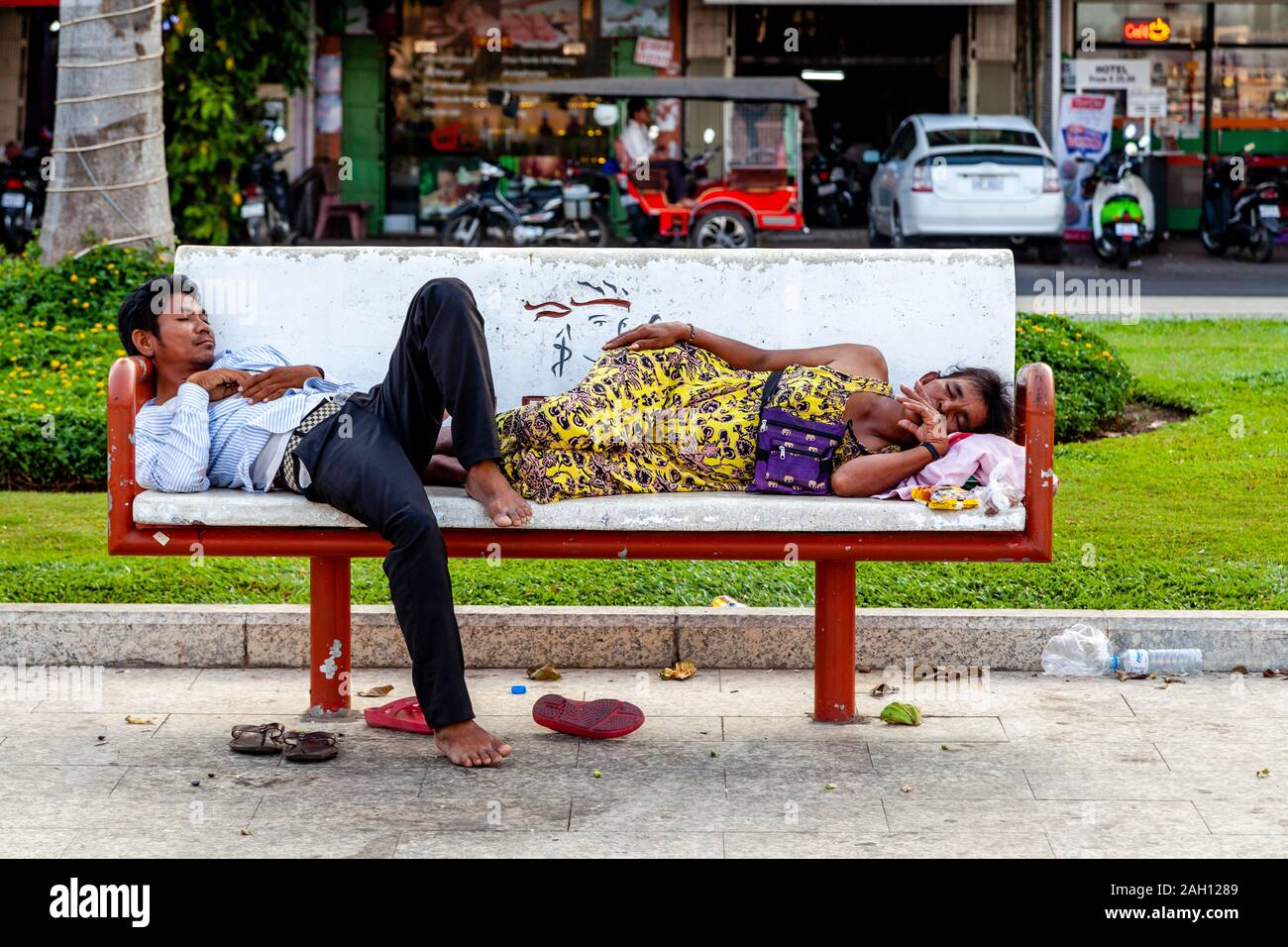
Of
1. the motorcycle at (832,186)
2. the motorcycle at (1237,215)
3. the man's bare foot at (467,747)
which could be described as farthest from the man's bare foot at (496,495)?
the motorcycle at (832,186)

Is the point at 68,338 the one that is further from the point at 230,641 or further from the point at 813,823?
the point at 813,823

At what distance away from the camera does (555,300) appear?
4.98 meters

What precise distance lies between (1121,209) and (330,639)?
1370 cm

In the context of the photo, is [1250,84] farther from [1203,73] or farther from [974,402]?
[974,402]

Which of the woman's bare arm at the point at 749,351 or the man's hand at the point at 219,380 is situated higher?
the woman's bare arm at the point at 749,351

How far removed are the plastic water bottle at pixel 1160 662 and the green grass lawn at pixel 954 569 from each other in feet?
1.02

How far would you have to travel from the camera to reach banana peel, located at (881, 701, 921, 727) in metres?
4.60

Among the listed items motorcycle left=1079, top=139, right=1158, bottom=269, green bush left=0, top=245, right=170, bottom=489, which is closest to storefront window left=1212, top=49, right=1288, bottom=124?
motorcycle left=1079, top=139, right=1158, bottom=269

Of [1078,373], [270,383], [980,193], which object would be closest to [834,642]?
[270,383]

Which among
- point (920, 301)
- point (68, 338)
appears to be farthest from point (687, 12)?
point (920, 301)

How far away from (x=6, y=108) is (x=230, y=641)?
55.6ft

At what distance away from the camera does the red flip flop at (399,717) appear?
179 inches

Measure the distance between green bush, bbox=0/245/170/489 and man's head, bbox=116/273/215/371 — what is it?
2526 millimetres

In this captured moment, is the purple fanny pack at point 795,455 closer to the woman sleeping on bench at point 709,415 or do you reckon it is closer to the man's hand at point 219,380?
the woman sleeping on bench at point 709,415
